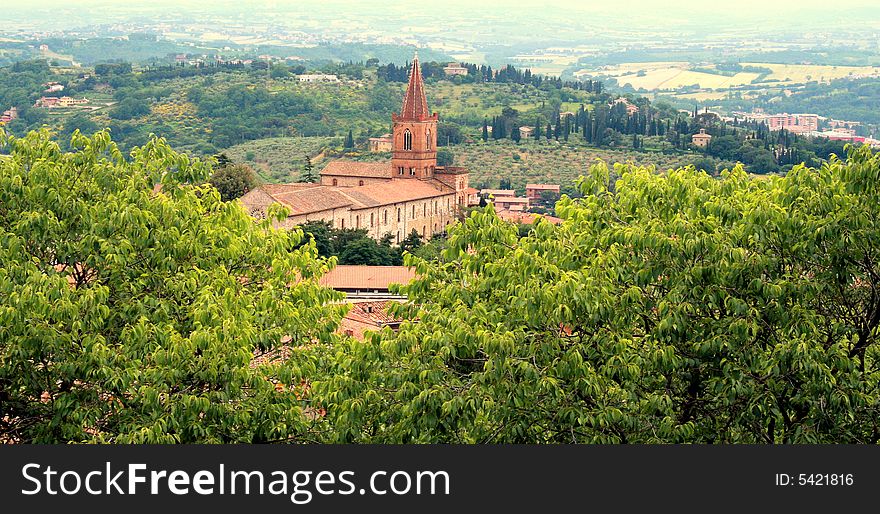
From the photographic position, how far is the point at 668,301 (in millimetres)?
15961

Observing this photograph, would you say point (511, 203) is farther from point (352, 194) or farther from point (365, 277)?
point (365, 277)

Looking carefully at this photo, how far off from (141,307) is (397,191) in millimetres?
74620

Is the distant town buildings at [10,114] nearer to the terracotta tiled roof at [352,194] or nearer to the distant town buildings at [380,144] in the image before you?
the distant town buildings at [380,144]

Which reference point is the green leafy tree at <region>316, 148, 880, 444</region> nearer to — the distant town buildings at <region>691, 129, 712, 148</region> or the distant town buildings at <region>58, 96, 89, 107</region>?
the distant town buildings at <region>691, 129, 712, 148</region>

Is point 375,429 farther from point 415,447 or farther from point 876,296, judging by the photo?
point 876,296

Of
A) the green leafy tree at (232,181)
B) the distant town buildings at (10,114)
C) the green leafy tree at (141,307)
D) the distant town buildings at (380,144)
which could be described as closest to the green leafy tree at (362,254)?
the green leafy tree at (232,181)

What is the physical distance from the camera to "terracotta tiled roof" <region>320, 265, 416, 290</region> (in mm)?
53531

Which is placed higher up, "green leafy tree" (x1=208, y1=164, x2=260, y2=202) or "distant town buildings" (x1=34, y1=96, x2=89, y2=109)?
"green leafy tree" (x1=208, y1=164, x2=260, y2=202)

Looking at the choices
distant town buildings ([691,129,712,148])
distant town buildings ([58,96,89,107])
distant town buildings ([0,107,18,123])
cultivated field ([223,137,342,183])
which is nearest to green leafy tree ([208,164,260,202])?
cultivated field ([223,137,342,183])

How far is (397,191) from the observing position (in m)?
91.7

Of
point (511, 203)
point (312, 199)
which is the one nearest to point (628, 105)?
point (511, 203)

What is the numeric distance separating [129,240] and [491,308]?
4.73m

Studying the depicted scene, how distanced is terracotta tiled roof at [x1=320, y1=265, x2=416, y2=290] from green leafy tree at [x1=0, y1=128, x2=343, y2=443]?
32339 mm

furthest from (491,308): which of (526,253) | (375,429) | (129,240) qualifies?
(129,240)
